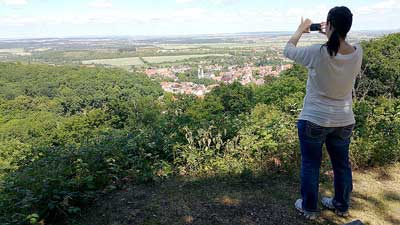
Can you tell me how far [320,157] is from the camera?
2254 millimetres

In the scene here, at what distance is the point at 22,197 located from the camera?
254 centimetres

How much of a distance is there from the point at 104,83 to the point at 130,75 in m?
5.17

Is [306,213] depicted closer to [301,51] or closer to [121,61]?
[301,51]

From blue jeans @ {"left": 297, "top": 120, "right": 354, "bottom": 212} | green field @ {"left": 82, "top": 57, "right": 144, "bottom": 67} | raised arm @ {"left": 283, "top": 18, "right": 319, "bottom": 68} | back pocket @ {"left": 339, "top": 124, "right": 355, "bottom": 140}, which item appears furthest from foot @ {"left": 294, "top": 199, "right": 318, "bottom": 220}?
green field @ {"left": 82, "top": 57, "right": 144, "bottom": 67}

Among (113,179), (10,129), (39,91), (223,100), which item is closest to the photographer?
(113,179)

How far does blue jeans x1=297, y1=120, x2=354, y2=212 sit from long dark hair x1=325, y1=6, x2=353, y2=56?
479 millimetres

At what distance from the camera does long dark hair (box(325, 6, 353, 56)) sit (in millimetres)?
1900

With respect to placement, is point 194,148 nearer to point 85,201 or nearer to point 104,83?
point 85,201

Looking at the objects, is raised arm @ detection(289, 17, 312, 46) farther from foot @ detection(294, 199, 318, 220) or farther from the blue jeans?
foot @ detection(294, 199, 318, 220)

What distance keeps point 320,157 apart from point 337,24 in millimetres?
875

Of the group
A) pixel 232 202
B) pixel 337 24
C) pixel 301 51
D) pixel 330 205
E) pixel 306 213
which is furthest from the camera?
pixel 232 202

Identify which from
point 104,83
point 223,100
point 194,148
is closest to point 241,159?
point 194,148

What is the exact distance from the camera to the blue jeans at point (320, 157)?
6.98 ft

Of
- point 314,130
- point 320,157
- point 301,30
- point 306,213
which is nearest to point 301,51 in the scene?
point 301,30
